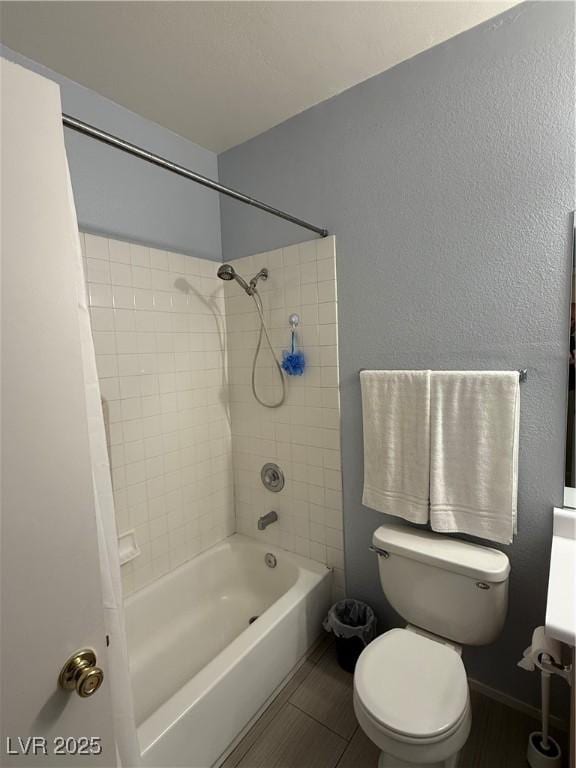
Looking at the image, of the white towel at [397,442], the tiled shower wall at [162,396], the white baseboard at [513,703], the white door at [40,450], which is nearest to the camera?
the white door at [40,450]

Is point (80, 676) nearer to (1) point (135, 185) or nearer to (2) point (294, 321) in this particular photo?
(2) point (294, 321)

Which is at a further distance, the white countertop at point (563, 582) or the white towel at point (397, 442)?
the white towel at point (397, 442)

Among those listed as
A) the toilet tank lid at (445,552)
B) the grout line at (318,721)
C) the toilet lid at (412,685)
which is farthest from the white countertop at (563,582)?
the grout line at (318,721)

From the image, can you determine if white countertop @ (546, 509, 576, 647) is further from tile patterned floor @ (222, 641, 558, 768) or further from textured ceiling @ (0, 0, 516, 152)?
textured ceiling @ (0, 0, 516, 152)

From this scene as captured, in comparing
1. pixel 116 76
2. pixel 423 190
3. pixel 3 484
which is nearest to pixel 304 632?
pixel 3 484

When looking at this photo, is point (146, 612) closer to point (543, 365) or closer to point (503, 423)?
point (503, 423)

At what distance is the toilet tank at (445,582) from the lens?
1.28 m

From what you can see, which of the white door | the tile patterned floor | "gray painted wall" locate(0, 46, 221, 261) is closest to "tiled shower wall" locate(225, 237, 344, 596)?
"gray painted wall" locate(0, 46, 221, 261)

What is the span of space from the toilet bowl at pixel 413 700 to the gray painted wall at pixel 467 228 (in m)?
0.42

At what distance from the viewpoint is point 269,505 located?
6.86 feet

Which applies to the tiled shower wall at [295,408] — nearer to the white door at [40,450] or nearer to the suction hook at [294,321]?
the suction hook at [294,321]

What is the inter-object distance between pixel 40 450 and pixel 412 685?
1.29 meters

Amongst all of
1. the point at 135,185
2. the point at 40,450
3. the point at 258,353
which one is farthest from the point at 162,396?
the point at 40,450

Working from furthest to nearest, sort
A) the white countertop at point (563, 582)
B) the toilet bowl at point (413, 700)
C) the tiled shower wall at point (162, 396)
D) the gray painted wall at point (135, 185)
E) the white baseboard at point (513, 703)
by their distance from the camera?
the tiled shower wall at point (162, 396), the gray painted wall at point (135, 185), the white baseboard at point (513, 703), the toilet bowl at point (413, 700), the white countertop at point (563, 582)
